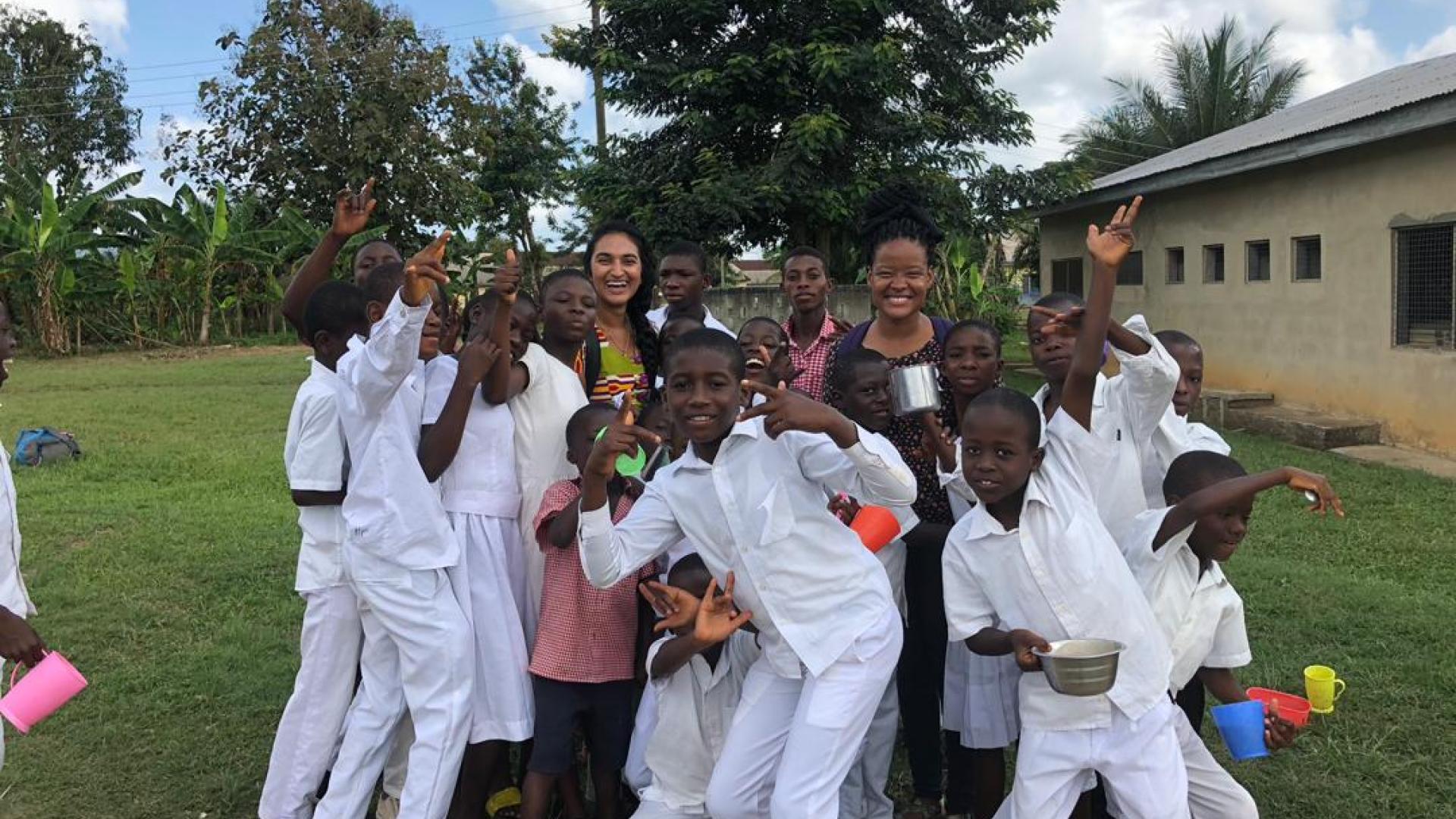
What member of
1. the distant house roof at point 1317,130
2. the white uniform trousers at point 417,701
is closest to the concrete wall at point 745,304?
the distant house roof at point 1317,130

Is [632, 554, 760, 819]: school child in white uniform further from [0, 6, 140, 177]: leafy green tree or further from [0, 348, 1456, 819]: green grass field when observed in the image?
[0, 6, 140, 177]: leafy green tree

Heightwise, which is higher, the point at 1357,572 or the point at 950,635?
the point at 950,635

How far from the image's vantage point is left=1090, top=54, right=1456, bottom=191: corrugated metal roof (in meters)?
9.35

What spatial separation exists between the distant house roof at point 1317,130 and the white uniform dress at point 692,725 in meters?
8.17

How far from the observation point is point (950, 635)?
9.00 ft

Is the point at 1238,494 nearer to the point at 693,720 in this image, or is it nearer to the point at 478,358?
the point at 693,720

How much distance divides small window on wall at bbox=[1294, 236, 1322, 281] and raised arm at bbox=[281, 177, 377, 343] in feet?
34.1

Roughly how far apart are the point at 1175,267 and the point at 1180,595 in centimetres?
1157

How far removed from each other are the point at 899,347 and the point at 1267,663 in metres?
2.32

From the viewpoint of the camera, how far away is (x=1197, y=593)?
2850mm

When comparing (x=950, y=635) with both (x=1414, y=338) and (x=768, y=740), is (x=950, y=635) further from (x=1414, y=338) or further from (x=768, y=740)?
(x=1414, y=338)

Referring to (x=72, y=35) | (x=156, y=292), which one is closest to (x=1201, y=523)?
(x=156, y=292)

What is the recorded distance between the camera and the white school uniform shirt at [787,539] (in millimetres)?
2648

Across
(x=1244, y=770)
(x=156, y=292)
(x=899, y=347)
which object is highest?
(x=156, y=292)
